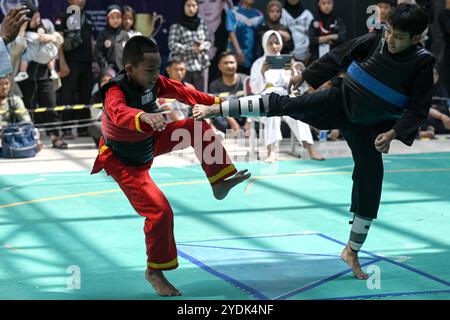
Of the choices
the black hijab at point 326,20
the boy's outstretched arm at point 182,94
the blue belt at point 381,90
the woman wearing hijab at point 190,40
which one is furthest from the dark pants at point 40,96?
the blue belt at point 381,90

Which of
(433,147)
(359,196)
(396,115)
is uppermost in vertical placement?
(396,115)

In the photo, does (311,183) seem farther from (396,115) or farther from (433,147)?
(396,115)

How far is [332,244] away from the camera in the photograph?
8133mm

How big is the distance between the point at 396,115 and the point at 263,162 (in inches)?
238

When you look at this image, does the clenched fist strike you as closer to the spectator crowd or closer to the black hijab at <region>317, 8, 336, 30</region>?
the spectator crowd

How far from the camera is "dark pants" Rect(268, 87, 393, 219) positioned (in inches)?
257

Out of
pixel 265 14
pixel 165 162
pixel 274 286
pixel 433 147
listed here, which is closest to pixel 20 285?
pixel 274 286

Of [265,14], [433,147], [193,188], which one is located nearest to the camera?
[193,188]

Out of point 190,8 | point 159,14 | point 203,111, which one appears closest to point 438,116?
point 190,8

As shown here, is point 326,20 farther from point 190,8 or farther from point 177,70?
point 177,70

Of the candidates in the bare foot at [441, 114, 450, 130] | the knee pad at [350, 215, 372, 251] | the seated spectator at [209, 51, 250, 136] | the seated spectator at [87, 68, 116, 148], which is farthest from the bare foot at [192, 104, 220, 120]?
the bare foot at [441, 114, 450, 130]

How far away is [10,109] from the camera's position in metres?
13.0

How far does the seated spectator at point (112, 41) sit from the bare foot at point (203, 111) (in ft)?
24.1

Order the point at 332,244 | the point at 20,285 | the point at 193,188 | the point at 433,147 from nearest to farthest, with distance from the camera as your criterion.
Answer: the point at 20,285 < the point at 332,244 < the point at 193,188 < the point at 433,147
